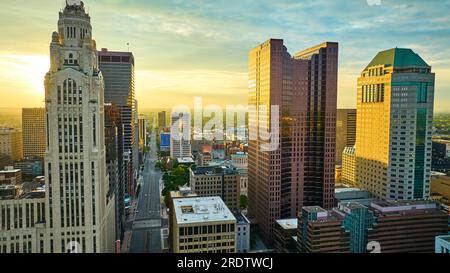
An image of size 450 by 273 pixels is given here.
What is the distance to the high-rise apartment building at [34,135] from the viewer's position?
6559 mm

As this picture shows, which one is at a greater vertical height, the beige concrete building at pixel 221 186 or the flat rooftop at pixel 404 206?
the flat rooftop at pixel 404 206

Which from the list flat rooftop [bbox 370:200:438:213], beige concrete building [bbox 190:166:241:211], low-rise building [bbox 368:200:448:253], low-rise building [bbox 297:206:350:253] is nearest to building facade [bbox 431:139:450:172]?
→ flat rooftop [bbox 370:200:438:213]

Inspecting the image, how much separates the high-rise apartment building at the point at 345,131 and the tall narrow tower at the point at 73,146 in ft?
51.6

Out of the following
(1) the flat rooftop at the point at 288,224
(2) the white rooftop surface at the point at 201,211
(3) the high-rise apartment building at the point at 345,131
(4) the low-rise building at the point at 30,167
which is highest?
(3) the high-rise apartment building at the point at 345,131

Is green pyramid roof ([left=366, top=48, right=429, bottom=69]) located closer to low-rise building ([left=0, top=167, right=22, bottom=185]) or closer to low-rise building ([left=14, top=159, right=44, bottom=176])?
low-rise building ([left=14, top=159, right=44, bottom=176])

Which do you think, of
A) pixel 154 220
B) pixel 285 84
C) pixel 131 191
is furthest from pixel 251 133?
pixel 131 191

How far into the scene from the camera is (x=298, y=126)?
11.6 metres

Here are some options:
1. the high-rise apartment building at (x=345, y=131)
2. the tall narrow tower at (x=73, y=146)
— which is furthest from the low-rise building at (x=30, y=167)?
the high-rise apartment building at (x=345, y=131)

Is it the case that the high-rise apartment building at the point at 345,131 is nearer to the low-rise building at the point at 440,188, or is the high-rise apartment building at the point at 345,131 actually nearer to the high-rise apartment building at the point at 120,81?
the low-rise building at the point at 440,188

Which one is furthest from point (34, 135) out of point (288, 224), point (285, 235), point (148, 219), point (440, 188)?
point (440, 188)

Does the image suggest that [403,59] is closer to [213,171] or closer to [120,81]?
[213,171]

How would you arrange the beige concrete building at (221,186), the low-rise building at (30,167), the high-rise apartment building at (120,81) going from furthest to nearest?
the high-rise apartment building at (120,81)
the beige concrete building at (221,186)
the low-rise building at (30,167)

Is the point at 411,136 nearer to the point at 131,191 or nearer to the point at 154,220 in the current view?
the point at 154,220

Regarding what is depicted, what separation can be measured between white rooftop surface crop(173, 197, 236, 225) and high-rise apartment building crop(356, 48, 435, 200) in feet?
25.2
